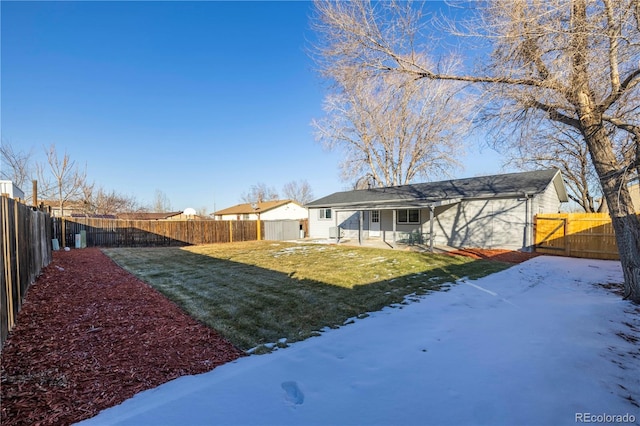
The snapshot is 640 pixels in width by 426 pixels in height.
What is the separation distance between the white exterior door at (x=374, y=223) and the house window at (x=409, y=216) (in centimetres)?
158

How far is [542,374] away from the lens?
280 cm

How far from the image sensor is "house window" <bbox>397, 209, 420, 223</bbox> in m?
15.6

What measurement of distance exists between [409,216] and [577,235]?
22.8 feet

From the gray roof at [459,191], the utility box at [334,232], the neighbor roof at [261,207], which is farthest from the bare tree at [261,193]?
the gray roof at [459,191]

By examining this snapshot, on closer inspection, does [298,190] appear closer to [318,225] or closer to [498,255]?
[318,225]

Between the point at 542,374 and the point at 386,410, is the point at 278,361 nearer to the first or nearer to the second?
the point at 386,410

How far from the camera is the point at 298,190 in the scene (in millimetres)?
60656

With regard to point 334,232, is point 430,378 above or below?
below

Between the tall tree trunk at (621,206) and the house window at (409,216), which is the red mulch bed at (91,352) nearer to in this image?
the tall tree trunk at (621,206)

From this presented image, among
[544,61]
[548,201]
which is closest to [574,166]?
[548,201]

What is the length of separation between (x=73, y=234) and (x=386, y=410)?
62.8ft

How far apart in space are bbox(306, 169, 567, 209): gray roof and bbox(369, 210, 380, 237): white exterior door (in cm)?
97

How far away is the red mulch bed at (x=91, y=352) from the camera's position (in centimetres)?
237

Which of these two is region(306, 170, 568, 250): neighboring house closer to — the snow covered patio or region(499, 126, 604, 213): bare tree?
region(499, 126, 604, 213): bare tree
